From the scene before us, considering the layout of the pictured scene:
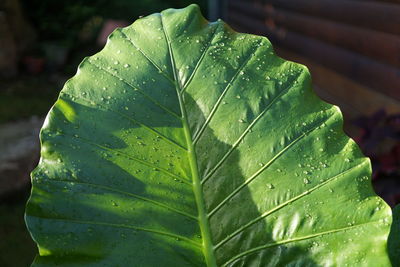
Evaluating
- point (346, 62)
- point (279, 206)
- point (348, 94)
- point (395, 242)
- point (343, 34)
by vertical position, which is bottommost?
point (348, 94)

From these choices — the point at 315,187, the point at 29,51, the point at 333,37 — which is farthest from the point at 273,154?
the point at 29,51

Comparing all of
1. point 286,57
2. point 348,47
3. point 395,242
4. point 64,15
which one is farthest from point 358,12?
point 64,15

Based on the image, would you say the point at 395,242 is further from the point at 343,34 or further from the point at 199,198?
the point at 343,34

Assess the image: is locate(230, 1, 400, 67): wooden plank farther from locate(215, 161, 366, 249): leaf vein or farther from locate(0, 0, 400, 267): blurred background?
locate(215, 161, 366, 249): leaf vein

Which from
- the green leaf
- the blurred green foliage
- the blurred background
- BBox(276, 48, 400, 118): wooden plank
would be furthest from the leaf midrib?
the blurred green foliage

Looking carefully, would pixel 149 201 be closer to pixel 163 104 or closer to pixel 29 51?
pixel 163 104

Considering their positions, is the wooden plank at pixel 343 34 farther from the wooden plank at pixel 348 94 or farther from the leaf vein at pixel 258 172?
the leaf vein at pixel 258 172

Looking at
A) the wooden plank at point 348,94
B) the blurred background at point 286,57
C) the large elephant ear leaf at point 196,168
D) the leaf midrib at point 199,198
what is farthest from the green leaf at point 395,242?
the wooden plank at point 348,94

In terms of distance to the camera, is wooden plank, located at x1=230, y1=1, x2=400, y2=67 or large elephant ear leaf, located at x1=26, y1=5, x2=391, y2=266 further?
→ wooden plank, located at x1=230, y1=1, x2=400, y2=67
